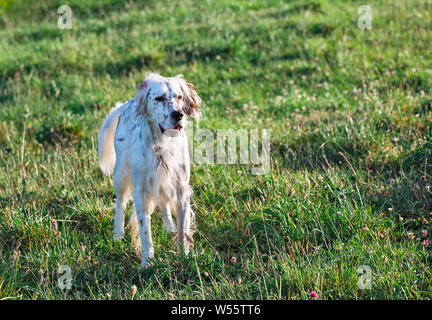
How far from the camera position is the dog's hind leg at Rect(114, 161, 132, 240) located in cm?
416

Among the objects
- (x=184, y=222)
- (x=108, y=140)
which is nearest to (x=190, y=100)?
(x=184, y=222)

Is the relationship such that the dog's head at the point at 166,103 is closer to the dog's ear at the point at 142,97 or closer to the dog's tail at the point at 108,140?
the dog's ear at the point at 142,97

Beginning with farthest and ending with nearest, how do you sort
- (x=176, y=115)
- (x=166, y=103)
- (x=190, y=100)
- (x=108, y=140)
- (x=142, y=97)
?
1. (x=108, y=140)
2. (x=190, y=100)
3. (x=142, y=97)
4. (x=166, y=103)
5. (x=176, y=115)

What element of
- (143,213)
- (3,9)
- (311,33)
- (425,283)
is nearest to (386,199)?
(425,283)

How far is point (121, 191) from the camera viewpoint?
4.24 meters

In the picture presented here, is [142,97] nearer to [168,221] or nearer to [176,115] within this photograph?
[176,115]

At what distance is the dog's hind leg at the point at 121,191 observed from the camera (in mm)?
4164

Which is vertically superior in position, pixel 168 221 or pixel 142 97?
pixel 142 97

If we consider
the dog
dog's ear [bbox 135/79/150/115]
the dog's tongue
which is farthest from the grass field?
dog's ear [bbox 135/79/150/115]

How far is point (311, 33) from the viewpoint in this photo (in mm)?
9164

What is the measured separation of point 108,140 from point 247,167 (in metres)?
1.46

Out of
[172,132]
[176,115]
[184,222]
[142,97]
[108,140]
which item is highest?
[142,97]

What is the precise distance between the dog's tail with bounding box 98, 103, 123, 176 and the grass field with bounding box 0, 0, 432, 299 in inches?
9.8

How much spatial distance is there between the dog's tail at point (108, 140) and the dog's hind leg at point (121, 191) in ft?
1.76
